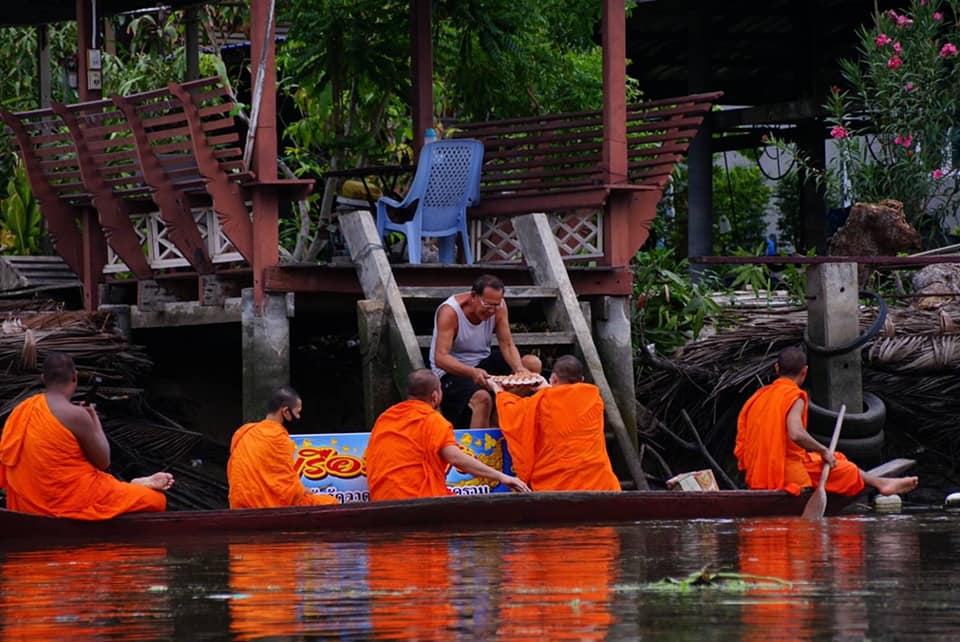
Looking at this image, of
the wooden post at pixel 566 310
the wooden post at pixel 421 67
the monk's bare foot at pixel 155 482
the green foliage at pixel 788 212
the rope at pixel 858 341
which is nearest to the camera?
the monk's bare foot at pixel 155 482

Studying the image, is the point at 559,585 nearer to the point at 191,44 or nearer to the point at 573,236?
the point at 573,236

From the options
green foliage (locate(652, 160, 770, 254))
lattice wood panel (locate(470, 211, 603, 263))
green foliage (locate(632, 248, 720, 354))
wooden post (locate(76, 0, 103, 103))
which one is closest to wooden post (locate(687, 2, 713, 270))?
green foliage (locate(652, 160, 770, 254))

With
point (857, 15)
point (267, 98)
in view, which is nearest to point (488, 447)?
point (267, 98)

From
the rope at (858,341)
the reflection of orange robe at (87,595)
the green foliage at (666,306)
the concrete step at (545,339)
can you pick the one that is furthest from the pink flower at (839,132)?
the reflection of orange robe at (87,595)

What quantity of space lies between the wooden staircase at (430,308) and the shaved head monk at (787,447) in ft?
2.39

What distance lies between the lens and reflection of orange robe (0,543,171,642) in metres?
5.64

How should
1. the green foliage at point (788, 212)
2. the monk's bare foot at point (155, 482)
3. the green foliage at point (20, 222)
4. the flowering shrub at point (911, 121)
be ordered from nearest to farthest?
the monk's bare foot at point (155, 482) < the green foliage at point (20, 222) < the flowering shrub at point (911, 121) < the green foliage at point (788, 212)

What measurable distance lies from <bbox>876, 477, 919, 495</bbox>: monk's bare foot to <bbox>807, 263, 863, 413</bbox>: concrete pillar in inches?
52.9

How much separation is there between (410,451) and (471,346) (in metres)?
1.32

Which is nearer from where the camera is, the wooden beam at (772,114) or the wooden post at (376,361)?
the wooden post at (376,361)

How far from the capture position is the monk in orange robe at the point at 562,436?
10633mm

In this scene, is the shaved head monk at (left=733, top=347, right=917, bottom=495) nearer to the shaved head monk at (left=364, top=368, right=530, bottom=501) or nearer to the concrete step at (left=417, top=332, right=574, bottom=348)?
the concrete step at (left=417, top=332, right=574, bottom=348)

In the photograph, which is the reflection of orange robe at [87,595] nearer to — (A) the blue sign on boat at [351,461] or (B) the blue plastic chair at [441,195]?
(A) the blue sign on boat at [351,461]

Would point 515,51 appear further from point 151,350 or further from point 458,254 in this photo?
point 151,350
